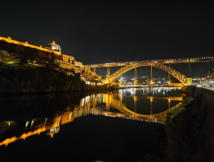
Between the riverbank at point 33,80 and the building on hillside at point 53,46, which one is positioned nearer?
the riverbank at point 33,80

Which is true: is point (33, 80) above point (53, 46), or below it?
below

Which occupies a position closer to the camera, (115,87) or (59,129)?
(59,129)

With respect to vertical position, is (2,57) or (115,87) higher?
(2,57)

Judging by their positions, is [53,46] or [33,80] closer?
[33,80]

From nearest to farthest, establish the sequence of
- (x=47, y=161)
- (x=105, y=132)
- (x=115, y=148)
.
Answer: (x=47, y=161)
(x=115, y=148)
(x=105, y=132)

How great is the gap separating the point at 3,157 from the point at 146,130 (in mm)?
6570

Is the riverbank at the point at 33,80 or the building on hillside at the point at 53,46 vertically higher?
the building on hillside at the point at 53,46

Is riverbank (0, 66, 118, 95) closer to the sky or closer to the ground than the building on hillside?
closer to the ground

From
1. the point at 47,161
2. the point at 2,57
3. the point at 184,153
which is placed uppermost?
the point at 2,57

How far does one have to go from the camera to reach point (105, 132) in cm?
820

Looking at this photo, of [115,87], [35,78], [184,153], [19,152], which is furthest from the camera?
[115,87]

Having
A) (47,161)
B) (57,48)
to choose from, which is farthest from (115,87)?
(47,161)

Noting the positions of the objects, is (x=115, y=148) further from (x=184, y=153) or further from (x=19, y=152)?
(x=19, y=152)

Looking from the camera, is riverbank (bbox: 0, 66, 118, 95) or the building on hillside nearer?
riverbank (bbox: 0, 66, 118, 95)
